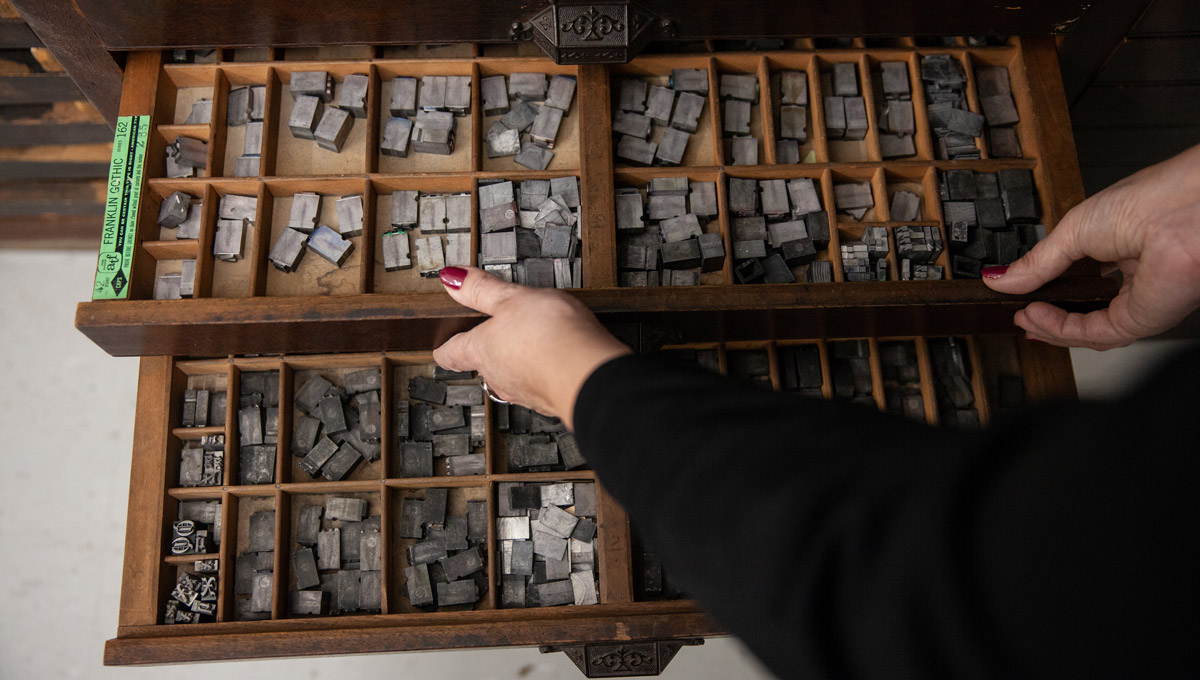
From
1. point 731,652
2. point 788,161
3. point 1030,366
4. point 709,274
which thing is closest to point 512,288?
point 709,274

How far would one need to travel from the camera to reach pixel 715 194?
2.21 meters

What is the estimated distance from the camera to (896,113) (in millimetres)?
2275

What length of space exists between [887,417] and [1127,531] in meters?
0.26

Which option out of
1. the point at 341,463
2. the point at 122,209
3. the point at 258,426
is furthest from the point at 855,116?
the point at 122,209

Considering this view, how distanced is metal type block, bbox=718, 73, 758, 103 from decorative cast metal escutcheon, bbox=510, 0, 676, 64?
0.88 feet

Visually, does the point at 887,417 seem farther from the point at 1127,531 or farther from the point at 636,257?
the point at 636,257

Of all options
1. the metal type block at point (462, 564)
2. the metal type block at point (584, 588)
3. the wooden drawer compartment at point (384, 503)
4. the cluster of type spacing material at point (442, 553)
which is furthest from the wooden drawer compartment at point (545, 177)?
the metal type block at point (584, 588)

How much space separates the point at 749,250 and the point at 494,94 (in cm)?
87

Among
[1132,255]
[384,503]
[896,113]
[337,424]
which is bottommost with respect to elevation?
[384,503]

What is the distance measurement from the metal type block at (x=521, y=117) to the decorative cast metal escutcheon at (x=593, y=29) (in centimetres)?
18

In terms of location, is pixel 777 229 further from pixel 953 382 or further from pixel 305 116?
pixel 305 116

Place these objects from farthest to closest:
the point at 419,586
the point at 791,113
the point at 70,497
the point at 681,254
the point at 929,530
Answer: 1. the point at 70,497
2. the point at 791,113
3. the point at 681,254
4. the point at 419,586
5. the point at 929,530

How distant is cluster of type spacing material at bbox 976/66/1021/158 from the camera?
7.45 ft

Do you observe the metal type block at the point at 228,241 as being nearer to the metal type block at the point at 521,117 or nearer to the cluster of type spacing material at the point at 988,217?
the metal type block at the point at 521,117
